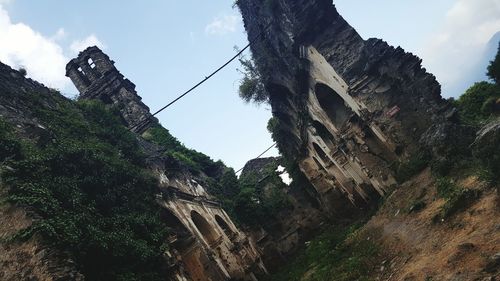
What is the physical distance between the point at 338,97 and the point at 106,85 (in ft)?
56.5

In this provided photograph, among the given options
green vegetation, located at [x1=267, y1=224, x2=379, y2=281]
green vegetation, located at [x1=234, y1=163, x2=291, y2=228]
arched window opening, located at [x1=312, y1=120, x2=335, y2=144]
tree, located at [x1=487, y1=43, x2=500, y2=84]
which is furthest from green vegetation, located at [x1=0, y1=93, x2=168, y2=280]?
tree, located at [x1=487, y1=43, x2=500, y2=84]

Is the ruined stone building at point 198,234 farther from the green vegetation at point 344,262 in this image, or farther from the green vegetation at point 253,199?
the green vegetation at point 344,262

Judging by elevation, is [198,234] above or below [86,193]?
below

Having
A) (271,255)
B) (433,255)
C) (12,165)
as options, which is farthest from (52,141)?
(271,255)

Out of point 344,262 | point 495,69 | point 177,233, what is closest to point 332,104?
point 495,69

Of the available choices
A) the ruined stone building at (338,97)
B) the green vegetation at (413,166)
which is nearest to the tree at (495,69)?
the ruined stone building at (338,97)

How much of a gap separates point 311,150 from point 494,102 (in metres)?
10.4

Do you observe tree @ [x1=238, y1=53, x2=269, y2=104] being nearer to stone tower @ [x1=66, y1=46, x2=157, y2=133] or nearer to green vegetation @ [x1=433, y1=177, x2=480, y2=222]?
stone tower @ [x1=66, y1=46, x2=157, y2=133]

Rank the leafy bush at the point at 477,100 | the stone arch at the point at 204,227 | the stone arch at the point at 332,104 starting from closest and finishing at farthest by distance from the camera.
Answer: the leafy bush at the point at 477,100 < the stone arch at the point at 204,227 < the stone arch at the point at 332,104

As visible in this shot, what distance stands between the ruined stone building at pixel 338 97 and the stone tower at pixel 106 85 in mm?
9767

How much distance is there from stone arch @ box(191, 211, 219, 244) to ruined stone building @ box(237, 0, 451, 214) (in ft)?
25.2

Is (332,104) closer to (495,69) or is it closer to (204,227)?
(495,69)

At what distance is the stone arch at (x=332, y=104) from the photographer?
20002 mm

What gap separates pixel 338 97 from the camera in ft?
66.0
